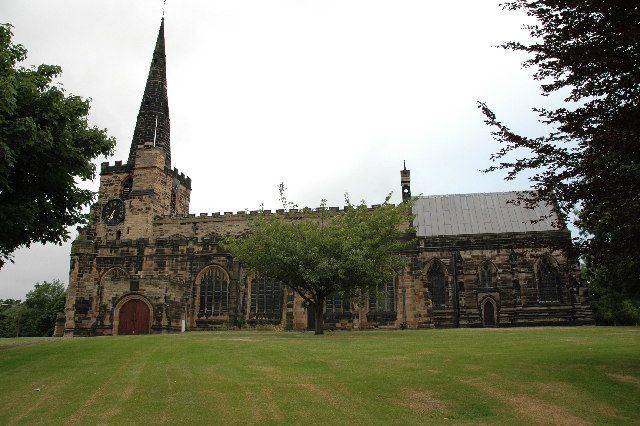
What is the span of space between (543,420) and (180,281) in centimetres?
3640

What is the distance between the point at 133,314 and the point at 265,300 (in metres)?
9.74

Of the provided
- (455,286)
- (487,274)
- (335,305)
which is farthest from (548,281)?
Result: (335,305)

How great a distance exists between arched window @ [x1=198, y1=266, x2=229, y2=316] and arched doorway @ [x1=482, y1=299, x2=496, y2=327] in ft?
64.4

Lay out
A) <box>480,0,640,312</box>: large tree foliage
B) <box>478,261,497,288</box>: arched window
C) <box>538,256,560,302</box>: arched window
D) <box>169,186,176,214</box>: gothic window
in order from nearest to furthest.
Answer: <box>480,0,640,312</box>: large tree foliage < <box>538,256,560,302</box>: arched window < <box>478,261,497,288</box>: arched window < <box>169,186,176,214</box>: gothic window

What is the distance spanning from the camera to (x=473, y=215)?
46406mm

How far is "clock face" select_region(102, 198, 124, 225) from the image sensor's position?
49522mm

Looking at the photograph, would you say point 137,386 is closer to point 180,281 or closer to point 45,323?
point 180,281

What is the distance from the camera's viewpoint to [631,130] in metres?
10.1

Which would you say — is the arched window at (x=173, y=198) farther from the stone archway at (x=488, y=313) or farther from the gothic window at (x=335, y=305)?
the stone archway at (x=488, y=313)

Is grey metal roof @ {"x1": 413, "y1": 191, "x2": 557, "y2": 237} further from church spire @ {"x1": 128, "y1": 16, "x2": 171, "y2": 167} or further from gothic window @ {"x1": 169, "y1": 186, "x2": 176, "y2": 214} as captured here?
church spire @ {"x1": 128, "y1": 16, "x2": 171, "y2": 167}

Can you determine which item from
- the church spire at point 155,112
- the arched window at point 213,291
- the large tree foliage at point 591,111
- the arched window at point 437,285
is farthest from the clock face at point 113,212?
the large tree foliage at point 591,111

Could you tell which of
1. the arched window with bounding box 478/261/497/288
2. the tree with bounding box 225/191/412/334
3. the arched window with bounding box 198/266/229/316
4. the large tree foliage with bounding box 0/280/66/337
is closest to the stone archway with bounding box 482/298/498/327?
the arched window with bounding box 478/261/497/288

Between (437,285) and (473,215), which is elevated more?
(473,215)

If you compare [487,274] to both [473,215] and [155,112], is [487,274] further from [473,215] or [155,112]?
[155,112]
